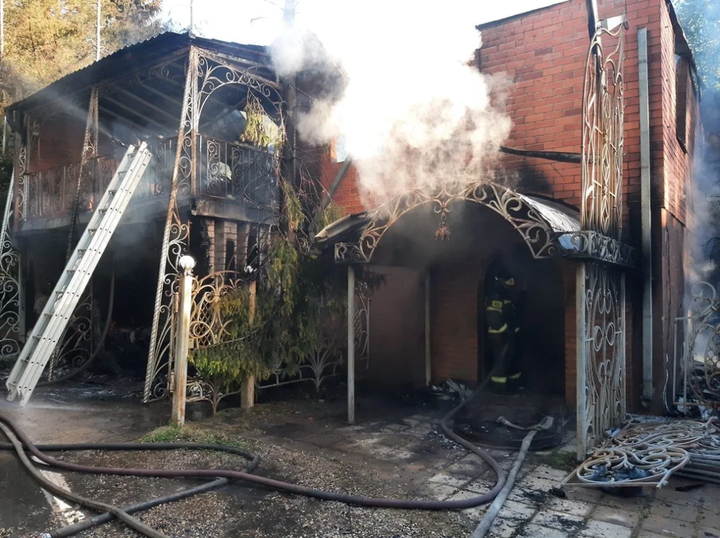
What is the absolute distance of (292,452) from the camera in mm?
6195

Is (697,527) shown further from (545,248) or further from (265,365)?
(265,365)

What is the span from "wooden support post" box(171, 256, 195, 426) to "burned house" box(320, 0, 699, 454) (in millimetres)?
2065

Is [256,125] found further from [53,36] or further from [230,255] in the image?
[53,36]

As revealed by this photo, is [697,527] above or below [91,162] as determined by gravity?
below

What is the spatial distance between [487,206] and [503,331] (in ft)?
9.86

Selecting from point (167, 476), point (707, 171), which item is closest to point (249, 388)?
point (167, 476)

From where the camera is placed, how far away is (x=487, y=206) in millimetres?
6113

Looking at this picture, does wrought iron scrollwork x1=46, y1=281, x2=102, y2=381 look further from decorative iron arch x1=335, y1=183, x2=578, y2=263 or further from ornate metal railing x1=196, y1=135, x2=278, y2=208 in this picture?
decorative iron arch x1=335, y1=183, x2=578, y2=263

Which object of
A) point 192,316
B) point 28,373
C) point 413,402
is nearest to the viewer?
point 192,316

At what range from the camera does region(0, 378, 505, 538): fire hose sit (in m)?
4.38

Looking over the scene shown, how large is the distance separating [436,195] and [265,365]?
3.78 m

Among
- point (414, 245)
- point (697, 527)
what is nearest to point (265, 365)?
point (414, 245)

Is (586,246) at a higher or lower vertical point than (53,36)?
lower

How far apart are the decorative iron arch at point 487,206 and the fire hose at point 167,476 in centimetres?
248
